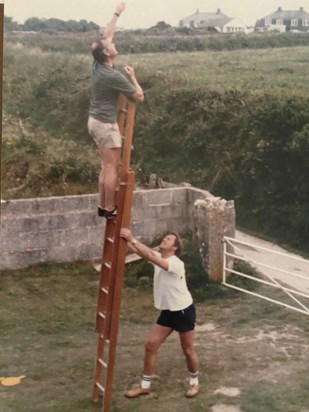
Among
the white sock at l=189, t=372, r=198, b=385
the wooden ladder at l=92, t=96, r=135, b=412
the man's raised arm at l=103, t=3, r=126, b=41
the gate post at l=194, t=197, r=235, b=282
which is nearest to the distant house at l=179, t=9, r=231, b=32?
the man's raised arm at l=103, t=3, r=126, b=41

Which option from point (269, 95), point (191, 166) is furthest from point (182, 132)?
point (269, 95)

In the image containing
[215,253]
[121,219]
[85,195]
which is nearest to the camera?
[121,219]

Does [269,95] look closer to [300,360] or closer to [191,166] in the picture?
[191,166]

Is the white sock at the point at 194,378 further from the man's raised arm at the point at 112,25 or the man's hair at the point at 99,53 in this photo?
the man's raised arm at the point at 112,25

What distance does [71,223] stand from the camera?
7902 millimetres

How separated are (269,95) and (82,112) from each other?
5.61 feet

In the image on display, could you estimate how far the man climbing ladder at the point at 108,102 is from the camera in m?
5.14

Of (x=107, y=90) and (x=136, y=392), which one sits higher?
(x=107, y=90)

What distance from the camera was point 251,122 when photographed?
8.38 metres

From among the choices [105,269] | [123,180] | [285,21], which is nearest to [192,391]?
[105,269]

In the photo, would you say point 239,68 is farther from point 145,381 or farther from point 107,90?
point 145,381

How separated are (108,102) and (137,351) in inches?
72.0

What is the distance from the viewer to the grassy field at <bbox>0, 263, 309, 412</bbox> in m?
5.30

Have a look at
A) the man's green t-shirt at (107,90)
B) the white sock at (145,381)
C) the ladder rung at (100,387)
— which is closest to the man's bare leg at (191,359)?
the white sock at (145,381)
